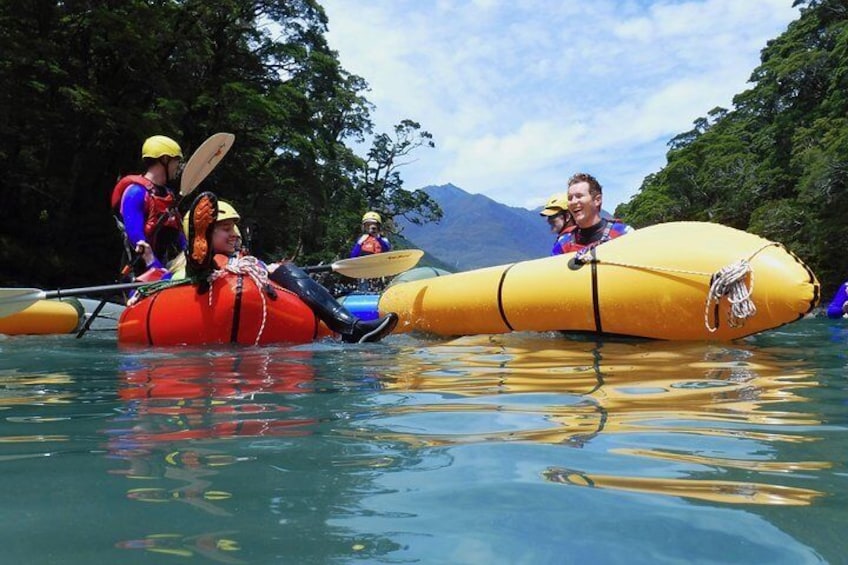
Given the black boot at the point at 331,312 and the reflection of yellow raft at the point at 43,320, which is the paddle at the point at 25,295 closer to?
the reflection of yellow raft at the point at 43,320

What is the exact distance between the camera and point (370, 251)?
1109 centimetres

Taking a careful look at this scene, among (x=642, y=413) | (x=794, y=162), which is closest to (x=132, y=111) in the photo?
(x=642, y=413)

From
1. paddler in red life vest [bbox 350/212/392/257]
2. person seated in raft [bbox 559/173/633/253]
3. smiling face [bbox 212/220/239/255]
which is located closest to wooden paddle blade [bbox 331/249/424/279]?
smiling face [bbox 212/220/239/255]

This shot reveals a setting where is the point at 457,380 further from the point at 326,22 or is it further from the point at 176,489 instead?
the point at 326,22

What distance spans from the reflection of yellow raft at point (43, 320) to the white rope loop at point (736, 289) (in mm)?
6226

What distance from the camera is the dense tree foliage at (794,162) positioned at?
58.4 ft

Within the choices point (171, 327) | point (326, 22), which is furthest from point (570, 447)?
point (326, 22)

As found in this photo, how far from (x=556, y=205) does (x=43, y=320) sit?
5.73 metres

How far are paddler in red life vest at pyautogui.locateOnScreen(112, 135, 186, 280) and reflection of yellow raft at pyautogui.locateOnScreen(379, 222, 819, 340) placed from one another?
2976mm

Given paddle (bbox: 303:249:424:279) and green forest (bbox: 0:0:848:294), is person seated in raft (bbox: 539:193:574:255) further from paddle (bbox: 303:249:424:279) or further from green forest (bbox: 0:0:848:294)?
green forest (bbox: 0:0:848:294)

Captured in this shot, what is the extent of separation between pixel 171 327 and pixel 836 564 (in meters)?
4.50

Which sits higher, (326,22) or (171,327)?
(326,22)

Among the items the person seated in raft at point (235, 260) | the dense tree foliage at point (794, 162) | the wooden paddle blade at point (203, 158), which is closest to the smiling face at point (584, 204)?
the person seated in raft at point (235, 260)

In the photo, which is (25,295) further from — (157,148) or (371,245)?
(371,245)
